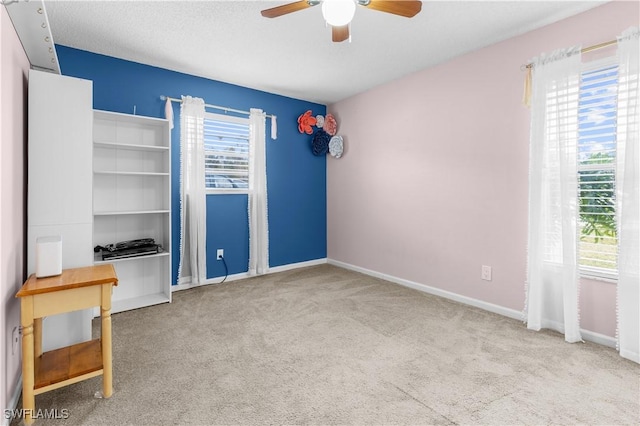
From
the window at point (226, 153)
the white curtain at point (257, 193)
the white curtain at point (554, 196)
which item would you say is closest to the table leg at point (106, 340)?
the window at point (226, 153)

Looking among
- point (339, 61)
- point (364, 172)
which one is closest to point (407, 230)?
point (364, 172)

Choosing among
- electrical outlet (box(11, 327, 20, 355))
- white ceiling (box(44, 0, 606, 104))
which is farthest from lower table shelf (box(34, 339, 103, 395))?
white ceiling (box(44, 0, 606, 104))

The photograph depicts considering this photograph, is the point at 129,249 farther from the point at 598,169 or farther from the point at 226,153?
the point at 598,169

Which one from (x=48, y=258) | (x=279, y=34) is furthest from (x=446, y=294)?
(x=48, y=258)

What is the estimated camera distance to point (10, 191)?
1.79m

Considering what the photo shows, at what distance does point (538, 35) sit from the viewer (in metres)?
2.76

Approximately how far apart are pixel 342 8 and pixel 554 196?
211 cm

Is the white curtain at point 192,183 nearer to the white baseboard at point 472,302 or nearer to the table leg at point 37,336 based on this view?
the table leg at point 37,336

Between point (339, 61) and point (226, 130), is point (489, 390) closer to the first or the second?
point (339, 61)

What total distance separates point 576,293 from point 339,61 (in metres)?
2.92

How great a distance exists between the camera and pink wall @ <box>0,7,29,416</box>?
5.32 feet

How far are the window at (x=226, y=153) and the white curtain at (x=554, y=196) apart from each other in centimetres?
313

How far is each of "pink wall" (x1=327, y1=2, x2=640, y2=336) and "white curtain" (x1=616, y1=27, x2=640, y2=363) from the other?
202mm

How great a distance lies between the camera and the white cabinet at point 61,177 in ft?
6.84
